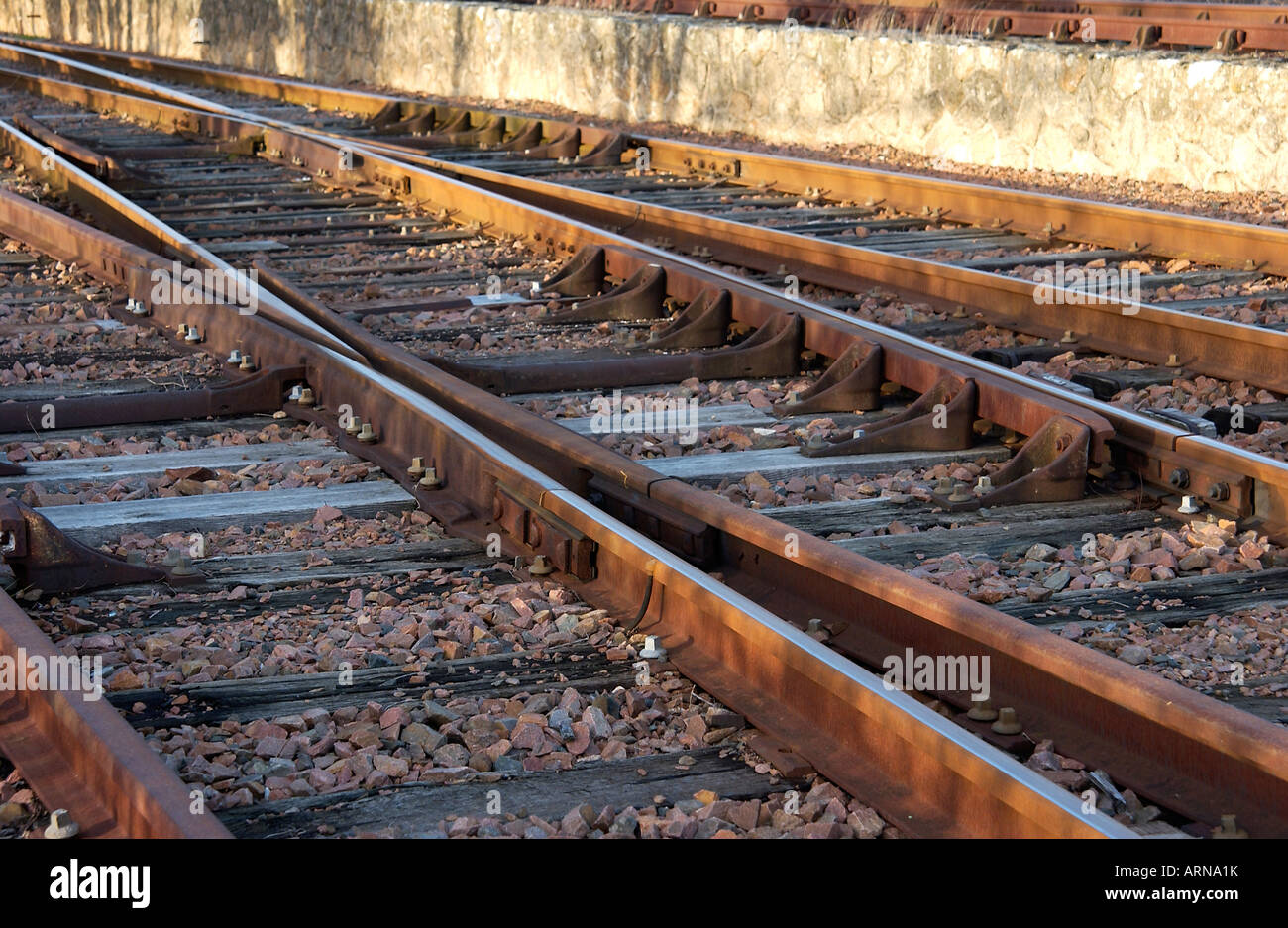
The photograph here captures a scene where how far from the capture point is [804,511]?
526 cm

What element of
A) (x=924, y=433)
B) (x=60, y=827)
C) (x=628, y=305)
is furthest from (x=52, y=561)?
(x=628, y=305)

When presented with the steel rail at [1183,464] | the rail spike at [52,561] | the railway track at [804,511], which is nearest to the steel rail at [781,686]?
the railway track at [804,511]

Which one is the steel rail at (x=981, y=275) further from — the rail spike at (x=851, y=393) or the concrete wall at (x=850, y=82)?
the concrete wall at (x=850, y=82)

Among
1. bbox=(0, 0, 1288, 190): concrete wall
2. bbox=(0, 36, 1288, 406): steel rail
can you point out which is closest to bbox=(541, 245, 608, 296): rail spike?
bbox=(0, 36, 1288, 406): steel rail

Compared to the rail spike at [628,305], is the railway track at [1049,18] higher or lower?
higher

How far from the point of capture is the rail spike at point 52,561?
4.43 meters

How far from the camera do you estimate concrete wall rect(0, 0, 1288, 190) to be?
11992mm

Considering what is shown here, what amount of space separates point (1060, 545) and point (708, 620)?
1.40 metres

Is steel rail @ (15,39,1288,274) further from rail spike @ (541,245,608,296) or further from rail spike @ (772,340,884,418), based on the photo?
rail spike @ (772,340,884,418)

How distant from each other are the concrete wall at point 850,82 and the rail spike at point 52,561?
29.9ft

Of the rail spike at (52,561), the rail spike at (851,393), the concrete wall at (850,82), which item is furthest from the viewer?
the concrete wall at (850,82)

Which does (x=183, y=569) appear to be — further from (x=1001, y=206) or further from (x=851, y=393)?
(x=1001, y=206)
